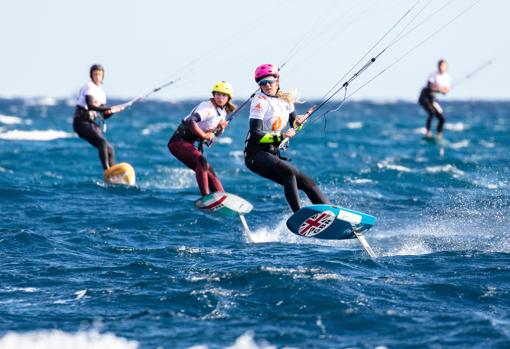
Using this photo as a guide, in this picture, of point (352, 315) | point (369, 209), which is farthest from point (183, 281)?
point (369, 209)

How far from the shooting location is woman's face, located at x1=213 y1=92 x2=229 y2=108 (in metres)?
13.8

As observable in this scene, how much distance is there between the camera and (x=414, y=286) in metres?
10.4

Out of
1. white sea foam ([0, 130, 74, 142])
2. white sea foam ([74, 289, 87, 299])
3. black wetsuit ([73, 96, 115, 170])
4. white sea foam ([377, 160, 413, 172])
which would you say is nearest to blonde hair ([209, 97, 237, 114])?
white sea foam ([74, 289, 87, 299])

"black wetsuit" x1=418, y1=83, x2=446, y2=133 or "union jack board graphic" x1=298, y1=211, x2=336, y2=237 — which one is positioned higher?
"black wetsuit" x1=418, y1=83, x2=446, y2=133

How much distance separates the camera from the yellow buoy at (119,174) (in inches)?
755

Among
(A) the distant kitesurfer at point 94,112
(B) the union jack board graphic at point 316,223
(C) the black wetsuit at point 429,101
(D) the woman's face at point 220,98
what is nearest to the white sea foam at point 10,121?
(C) the black wetsuit at point 429,101

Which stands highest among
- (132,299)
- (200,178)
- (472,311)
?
(200,178)

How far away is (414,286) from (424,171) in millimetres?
15175

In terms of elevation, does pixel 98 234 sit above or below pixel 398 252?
above

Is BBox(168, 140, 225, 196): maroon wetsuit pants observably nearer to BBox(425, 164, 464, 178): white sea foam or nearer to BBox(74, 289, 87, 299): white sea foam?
BBox(74, 289, 87, 299): white sea foam

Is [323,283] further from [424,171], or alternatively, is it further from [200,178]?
[424,171]

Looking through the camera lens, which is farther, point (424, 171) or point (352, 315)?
point (424, 171)

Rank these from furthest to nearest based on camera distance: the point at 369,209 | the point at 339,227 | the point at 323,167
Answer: the point at 323,167
the point at 369,209
the point at 339,227

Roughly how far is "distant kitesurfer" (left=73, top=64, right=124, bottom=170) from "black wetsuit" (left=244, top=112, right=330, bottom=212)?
5.77 m
